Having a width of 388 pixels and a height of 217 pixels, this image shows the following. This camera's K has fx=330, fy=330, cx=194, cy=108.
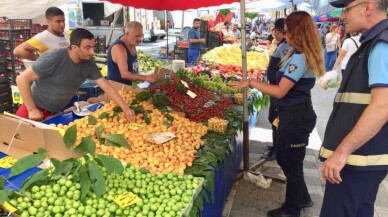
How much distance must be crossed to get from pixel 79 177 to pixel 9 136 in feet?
3.33

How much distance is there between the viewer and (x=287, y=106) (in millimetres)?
3160

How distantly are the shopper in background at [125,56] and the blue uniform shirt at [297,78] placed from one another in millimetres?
1984

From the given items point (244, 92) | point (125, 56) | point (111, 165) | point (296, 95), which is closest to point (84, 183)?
point (111, 165)

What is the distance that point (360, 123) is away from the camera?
1.90 metres

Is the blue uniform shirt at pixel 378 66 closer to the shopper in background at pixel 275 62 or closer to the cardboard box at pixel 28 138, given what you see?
the cardboard box at pixel 28 138

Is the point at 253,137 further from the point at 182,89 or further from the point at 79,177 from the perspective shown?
the point at 79,177

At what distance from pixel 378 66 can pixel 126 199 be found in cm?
162

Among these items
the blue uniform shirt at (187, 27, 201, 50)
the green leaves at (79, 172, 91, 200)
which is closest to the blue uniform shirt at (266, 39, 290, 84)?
the green leaves at (79, 172, 91, 200)

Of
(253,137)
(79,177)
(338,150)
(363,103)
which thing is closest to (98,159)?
(79,177)

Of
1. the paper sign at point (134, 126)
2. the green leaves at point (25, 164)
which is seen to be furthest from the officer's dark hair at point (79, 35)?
the green leaves at point (25, 164)

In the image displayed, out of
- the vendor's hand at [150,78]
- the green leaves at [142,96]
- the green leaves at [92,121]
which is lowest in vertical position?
the green leaves at [92,121]

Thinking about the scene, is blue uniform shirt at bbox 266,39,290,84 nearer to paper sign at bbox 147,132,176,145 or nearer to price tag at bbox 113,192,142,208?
paper sign at bbox 147,132,176,145

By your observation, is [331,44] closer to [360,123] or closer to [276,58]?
[276,58]

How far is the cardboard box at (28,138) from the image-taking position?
7.68 feet
